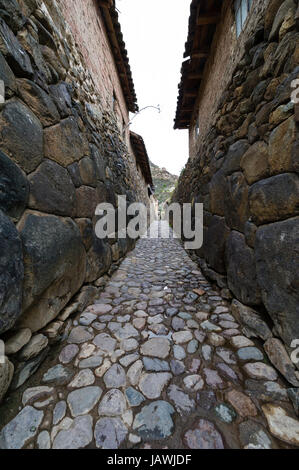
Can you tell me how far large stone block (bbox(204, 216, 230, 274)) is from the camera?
7.72ft

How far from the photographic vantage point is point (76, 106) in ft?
6.72

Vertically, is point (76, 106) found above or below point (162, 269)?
above

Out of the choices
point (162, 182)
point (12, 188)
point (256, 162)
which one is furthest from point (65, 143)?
point (162, 182)

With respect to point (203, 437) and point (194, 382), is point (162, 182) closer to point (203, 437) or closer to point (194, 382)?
point (194, 382)

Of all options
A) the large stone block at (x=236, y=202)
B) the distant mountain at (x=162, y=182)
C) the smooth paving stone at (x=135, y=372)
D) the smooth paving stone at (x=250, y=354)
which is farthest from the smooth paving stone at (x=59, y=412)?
the distant mountain at (x=162, y=182)

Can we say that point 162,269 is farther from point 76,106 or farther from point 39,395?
point 76,106

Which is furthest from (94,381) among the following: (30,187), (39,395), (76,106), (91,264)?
(76,106)

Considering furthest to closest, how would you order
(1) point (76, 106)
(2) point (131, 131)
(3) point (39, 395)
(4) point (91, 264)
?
1. (2) point (131, 131)
2. (4) point (91, 264)
3. (1) point (76, 106)
4. (3) point (39, 395)

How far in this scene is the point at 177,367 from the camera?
52.0 inches

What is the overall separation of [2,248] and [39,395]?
3.46 ft

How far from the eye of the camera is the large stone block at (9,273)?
0.99 metres

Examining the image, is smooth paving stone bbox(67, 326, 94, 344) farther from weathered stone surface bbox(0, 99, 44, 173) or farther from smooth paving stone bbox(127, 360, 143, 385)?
weathered stone surface bbox(0, 99, 44, 173)

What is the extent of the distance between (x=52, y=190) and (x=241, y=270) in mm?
2155

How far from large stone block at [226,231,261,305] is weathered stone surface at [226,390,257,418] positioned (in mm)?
778
